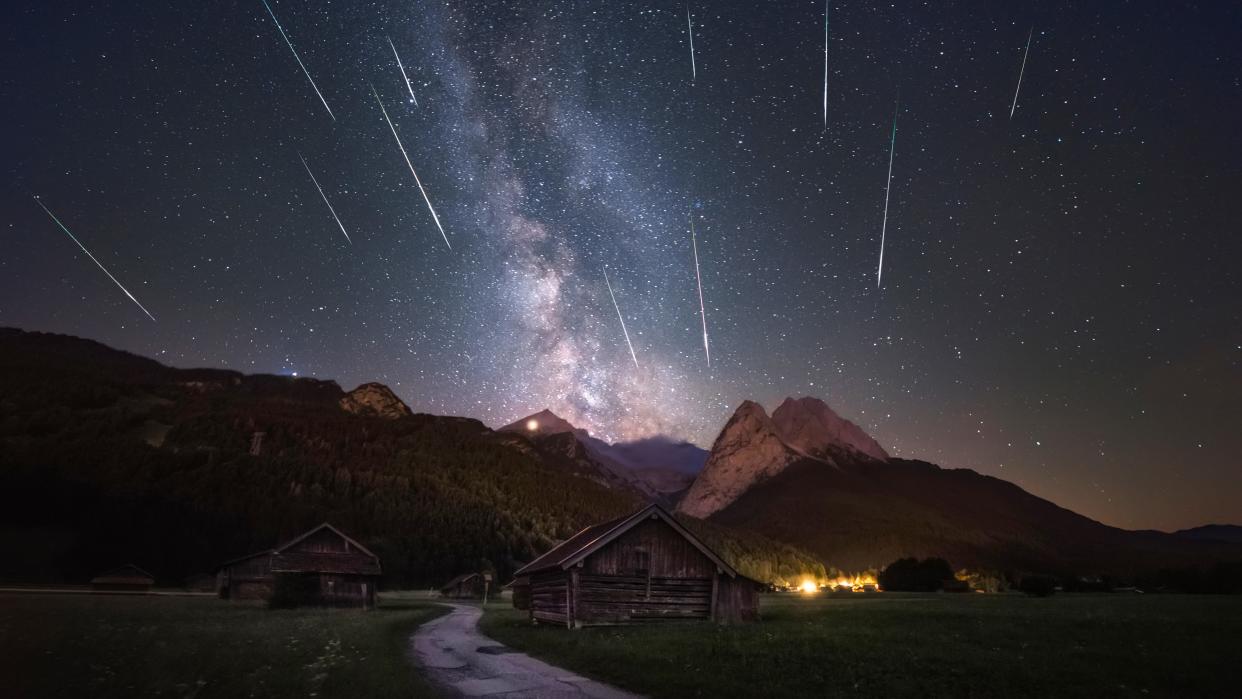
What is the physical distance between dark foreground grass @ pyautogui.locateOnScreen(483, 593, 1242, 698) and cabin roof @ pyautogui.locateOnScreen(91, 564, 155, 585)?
296 ft

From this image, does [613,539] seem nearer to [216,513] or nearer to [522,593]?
[522,593]

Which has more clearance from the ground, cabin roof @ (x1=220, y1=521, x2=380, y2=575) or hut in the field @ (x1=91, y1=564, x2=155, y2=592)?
cabin roof @ (x1=220, y1=521, x2=380, y2=575)

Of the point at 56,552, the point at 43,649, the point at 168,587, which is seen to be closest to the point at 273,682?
the point at 43,649

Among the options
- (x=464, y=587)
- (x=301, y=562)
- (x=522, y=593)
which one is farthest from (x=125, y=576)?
(x=522, y=593)

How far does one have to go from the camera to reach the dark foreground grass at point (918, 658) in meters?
13.5

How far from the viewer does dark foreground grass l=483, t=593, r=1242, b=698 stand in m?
13.5

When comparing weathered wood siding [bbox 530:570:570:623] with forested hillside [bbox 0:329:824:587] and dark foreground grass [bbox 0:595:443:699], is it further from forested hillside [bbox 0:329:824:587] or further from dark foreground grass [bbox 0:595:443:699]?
forested hillside [bbox 0:329:824:587]

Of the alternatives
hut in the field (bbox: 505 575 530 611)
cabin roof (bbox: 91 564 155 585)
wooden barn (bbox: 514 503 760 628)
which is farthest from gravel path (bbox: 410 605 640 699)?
cabin roof (bbox: 91 564 155 585)

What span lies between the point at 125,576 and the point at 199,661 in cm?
9493

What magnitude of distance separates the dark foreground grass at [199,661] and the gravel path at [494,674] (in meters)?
0.78

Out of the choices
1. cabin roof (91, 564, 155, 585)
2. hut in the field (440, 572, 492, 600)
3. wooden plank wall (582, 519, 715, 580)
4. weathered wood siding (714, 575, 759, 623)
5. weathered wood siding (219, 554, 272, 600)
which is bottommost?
hut in the field (440, 572, 492, 600)

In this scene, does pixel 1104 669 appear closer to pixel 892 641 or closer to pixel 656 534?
pixel 892 641

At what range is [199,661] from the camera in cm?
1784

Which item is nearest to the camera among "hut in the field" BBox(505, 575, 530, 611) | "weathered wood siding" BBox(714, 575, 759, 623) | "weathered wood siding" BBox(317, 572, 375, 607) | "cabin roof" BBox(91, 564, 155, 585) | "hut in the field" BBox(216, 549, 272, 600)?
"weathered wood siding" BBox(714, 575, 759, 623)
